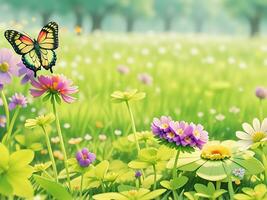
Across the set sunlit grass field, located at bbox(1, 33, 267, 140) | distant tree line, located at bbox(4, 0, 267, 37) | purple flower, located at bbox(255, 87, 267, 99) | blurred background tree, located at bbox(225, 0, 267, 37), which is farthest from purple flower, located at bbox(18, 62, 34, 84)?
blurred background tree, located at bbox(225, 0, 267, 37)

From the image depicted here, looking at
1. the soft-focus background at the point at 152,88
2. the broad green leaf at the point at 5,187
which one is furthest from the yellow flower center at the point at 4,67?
the broad green leaf at the point at 5,187

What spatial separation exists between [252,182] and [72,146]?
1.38 metres

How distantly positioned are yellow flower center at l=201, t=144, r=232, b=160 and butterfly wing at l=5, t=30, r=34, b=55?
0.97 meters

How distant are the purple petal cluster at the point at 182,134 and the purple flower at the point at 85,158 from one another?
37 cm

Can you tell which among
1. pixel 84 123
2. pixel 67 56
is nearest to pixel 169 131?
pixel 84 123

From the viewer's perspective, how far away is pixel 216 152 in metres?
2.48

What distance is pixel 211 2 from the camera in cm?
6028

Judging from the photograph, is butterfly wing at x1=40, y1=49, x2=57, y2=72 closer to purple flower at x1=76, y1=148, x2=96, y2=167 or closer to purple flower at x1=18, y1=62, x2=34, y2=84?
purple flower at x1=18, y1=62, x2=34, y2=84

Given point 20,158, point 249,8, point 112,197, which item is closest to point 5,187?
point 20,158

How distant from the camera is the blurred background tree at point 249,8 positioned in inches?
1536

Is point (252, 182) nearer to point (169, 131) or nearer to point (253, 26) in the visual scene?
point (169, 131)

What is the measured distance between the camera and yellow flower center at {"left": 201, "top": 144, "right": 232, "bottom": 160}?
95.9 inches

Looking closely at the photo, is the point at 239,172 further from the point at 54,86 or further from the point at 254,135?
the point at 54,86

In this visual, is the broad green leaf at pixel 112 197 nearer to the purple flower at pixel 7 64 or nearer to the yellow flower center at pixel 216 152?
the yellow flower center at pixel 216 152
